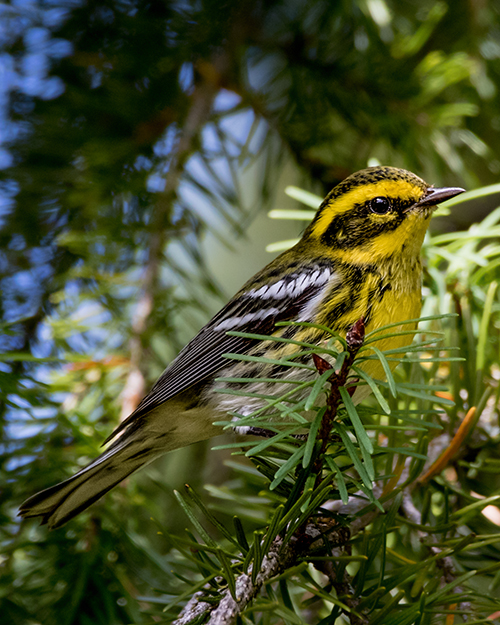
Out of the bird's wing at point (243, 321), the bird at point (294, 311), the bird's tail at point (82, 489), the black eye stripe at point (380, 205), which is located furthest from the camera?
the black eye stripe at point (380, 205)

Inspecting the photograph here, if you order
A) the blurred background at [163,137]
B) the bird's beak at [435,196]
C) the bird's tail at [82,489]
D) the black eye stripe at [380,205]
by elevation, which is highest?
the blurred background at [163,137]

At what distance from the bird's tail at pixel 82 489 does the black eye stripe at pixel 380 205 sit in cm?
114

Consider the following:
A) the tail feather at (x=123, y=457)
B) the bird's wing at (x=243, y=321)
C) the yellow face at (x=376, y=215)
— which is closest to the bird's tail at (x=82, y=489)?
the tail feather at (x=123, y=457)

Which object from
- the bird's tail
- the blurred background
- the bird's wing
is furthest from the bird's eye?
the bird's tail

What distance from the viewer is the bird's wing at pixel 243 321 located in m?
1.97

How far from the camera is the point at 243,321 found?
6.98 feet

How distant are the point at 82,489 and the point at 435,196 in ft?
4.70

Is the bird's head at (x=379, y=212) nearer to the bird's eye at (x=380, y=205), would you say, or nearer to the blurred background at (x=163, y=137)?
the bird's eye at (x=380, y=205)

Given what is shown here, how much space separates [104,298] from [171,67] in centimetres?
107

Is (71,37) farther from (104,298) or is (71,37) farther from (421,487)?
(421,487)

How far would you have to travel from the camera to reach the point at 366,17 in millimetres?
2488

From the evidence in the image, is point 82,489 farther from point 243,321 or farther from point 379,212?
point 379,212

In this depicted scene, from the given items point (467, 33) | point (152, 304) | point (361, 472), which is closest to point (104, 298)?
point (152, 304)

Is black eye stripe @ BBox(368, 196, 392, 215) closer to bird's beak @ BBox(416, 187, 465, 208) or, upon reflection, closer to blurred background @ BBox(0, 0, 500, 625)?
bird's beak @ BBox(416, 187, 465, 208)
